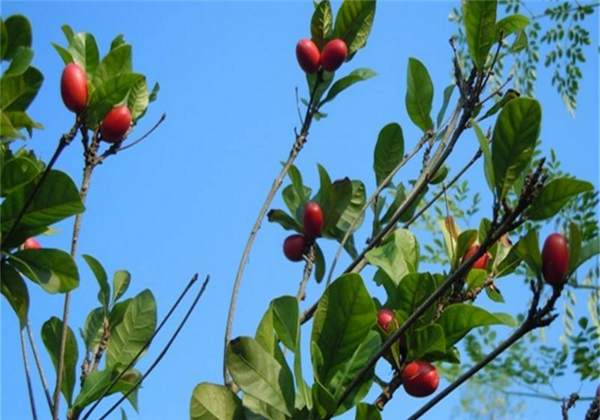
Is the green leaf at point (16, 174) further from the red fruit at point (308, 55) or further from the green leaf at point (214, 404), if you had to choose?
the red fruit at point (308, 55)

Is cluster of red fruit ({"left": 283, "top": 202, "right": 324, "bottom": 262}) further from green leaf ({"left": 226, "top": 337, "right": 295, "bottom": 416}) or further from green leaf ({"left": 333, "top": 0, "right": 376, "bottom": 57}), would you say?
green leaf ({"left": 226, "top": 337, "right": 295, "bottom": 416})

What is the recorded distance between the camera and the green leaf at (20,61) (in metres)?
1.51

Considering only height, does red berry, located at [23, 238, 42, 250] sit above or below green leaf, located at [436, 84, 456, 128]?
below

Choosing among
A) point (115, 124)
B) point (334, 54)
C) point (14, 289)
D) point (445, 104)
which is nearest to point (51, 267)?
point (14, 289)

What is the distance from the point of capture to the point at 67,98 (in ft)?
4.98

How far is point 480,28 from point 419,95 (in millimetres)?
290

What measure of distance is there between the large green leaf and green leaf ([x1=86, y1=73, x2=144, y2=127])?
582 mm

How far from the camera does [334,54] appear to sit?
1.87 meters

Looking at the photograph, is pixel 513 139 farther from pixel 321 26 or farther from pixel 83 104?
pixel 321 26

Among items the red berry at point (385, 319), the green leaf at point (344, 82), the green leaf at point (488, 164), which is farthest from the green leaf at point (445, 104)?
the green leaf at point (488, 164)

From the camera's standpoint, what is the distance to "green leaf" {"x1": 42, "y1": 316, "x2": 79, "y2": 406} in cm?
146

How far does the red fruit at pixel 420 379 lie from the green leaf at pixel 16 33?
2.99ft

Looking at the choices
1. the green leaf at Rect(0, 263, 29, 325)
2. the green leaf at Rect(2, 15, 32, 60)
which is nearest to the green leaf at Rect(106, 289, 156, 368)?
the green leaf at Rect(0, 263, 29, 325)

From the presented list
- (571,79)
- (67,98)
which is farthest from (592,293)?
(67,98)
